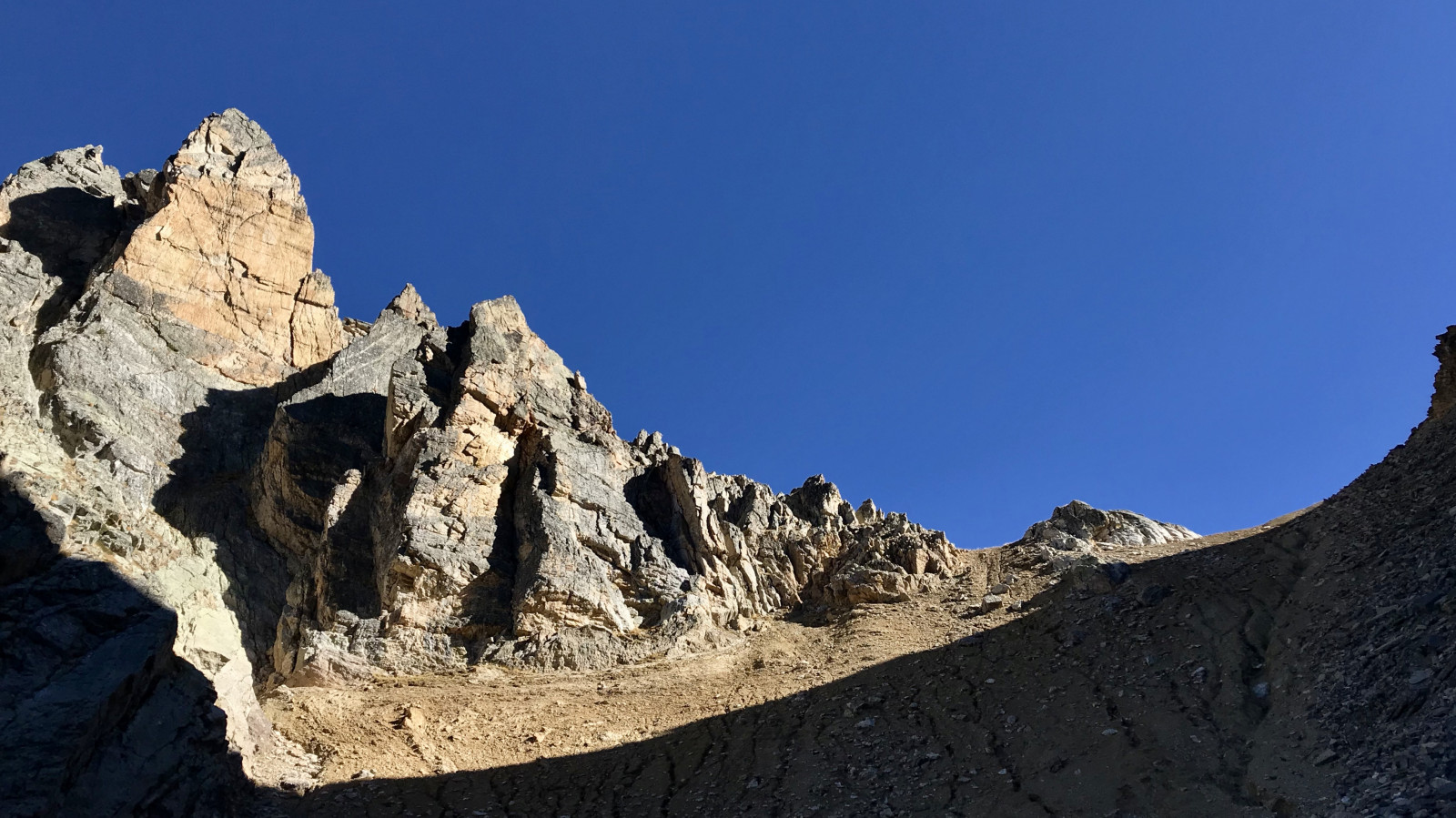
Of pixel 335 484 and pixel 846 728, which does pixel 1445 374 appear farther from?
pixel 335 484

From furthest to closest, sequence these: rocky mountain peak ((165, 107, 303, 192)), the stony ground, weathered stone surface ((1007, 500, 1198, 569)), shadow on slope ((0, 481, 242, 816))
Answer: rocky mountain peak ((165, 107, 303, 192)) < weathered stone surface ((1007, 500, 1198, 569)) < the stony ground < shadow on slope ((0, 481, 242, 816))

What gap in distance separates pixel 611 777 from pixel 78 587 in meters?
11.7

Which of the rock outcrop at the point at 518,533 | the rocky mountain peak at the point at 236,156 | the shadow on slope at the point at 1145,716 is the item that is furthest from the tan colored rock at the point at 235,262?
the shadow on slope at the point at 1145,716

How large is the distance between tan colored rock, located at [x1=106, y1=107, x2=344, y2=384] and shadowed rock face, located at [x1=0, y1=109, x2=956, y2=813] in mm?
123

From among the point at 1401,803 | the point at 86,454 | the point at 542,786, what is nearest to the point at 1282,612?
the point at 1401,803

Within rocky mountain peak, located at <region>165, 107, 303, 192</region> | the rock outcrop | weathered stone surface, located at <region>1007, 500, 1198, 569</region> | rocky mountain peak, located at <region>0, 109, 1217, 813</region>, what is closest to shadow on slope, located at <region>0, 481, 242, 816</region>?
rocky mountain peak, located at <region>0, 109, 1217, 813</region>

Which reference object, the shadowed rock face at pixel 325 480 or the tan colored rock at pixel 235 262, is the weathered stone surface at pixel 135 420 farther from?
the tan colored rock at pixel 235 262

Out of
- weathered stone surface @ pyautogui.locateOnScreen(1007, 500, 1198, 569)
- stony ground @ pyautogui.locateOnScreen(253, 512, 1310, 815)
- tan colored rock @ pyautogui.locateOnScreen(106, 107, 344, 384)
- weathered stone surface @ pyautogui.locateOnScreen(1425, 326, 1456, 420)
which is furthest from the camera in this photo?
tan colored rock @ pyautogui.locateOnScreen(106, 107, 344, 384)

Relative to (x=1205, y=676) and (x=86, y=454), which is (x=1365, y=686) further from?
(x=86, y=454)

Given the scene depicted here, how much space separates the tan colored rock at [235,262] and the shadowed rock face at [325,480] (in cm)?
12

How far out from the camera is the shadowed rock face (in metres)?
26.9

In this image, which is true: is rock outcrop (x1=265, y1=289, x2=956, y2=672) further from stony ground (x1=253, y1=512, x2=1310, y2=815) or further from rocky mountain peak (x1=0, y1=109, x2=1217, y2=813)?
stony ground (x1=253, y1=512, x2=1310, y2=815)

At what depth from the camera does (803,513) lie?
38.2 m

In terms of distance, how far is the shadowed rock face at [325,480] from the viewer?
26.9 metres
